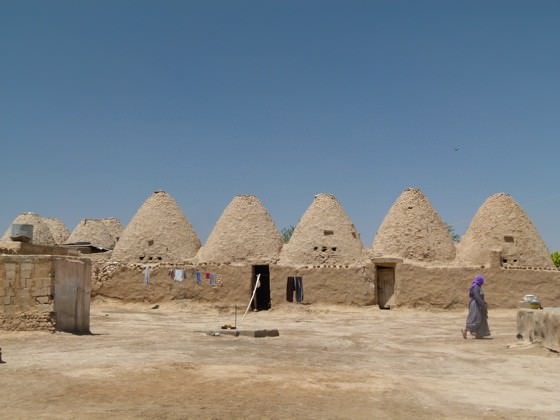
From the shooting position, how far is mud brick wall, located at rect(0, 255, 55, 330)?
10953mm

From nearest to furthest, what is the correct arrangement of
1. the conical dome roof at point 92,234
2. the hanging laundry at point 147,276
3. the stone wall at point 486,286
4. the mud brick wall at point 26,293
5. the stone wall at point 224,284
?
1. the mud brick wall at point 26,293
2. the stone wall at point 486,286
3. the stone wall at point 224,284
4. the hanging laundry at point 147,276
5. the conical dome roof at point 92,234

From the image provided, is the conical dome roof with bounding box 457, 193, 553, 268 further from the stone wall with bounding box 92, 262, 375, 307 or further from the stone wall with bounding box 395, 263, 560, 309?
the stone wall with bounding box 92, 262, 375, 307

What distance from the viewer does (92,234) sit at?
2769cm

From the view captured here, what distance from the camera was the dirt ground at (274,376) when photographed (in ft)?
17.9

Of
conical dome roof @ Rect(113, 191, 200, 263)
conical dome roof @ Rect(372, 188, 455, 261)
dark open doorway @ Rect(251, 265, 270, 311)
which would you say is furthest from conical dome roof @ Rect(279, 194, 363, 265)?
conical dome roof @ Rect(113, 191, 200, 263)

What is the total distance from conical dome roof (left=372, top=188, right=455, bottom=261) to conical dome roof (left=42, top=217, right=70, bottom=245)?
666 inches

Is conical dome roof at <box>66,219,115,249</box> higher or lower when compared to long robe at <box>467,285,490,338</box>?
higher

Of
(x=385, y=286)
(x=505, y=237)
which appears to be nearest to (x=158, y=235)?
(x=385, y=286)

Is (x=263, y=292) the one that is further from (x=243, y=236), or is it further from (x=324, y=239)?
(x=324, y=239)

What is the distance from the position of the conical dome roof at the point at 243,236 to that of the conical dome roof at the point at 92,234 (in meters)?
7.27

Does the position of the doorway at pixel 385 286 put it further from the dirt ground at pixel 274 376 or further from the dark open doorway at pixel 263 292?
the dirt ground at pixel 274 376

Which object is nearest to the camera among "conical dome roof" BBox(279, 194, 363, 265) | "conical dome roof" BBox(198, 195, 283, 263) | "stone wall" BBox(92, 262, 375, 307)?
"stone wall" BBox(92, 262, 375, 307)

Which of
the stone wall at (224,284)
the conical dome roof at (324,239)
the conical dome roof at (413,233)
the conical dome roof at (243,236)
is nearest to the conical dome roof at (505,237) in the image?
the conical dome roof at (413,233)

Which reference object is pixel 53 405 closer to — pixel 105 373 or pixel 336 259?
pixel 105 373
